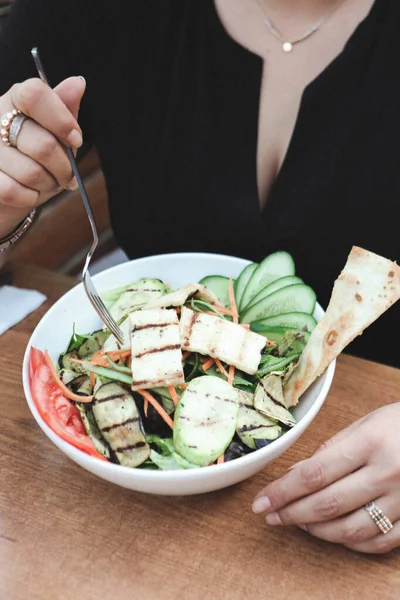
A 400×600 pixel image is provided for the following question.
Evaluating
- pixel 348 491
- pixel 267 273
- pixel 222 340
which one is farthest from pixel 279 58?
pixel 348 491

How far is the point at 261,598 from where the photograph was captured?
0.75 m

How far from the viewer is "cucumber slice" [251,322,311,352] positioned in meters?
0.97

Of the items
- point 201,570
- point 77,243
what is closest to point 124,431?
point 201,570

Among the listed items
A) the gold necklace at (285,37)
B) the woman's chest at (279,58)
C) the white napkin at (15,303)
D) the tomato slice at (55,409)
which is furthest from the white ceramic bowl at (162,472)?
the gold necklace at (285,37)

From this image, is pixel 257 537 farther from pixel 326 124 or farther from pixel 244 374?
pixel 326 124

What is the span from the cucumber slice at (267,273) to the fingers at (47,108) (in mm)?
420

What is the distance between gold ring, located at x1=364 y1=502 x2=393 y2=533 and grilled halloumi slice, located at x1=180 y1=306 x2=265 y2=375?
259 millimetres

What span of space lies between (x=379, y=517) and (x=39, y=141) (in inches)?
31.6

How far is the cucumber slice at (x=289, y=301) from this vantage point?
3.39ft

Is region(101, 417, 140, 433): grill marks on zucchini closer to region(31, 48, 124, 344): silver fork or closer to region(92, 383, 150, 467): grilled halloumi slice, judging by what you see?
region(92, 383, 150, 467): grilled halloumi slice

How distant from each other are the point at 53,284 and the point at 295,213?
0.61 metres

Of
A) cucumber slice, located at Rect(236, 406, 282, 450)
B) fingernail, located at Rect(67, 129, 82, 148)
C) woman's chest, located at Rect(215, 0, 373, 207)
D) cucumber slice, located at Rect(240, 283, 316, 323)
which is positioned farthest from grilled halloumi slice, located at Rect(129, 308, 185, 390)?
woman's chest, located at Rect(215, 0, 373, 207)

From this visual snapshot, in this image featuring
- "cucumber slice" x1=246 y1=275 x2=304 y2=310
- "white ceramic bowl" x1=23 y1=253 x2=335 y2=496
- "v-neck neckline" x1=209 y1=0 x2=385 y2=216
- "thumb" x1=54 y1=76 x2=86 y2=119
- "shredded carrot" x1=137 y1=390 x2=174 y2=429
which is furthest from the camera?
"v-neck neckline" x1=209 y1=0 x2=385 y2=216

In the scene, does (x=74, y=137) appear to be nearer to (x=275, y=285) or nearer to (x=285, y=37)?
(x=275, y=285)
